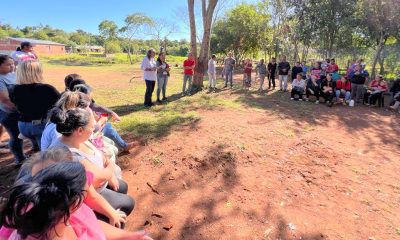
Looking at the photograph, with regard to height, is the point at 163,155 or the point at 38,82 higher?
the point at 38,82

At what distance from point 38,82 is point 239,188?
289cm

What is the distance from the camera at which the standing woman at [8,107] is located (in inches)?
155

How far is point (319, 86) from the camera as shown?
973 cm

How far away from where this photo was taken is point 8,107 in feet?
13.0

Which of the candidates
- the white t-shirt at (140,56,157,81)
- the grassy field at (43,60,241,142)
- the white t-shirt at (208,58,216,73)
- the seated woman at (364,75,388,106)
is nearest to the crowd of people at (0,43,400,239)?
the grassy field at (43,60,241,142)

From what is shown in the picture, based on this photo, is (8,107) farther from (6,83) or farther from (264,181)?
(264,181)

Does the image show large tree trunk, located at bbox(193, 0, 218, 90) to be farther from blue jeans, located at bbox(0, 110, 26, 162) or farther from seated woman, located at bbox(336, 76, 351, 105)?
blue jeans, located at bbox(0, 110, 26, 162)

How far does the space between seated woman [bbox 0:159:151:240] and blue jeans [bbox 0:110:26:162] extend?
3.25 meters

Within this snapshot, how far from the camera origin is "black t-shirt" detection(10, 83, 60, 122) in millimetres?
3395

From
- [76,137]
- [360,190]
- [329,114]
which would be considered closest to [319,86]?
[329,114]

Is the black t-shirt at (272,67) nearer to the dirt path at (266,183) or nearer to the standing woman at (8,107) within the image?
the dirt path at (266,183)

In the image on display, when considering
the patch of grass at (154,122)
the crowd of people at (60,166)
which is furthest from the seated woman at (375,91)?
the crowd of people at (60,166)

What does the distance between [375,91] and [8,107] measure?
10412 millimetres

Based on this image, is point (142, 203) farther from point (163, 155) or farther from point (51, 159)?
point (51, 159)
